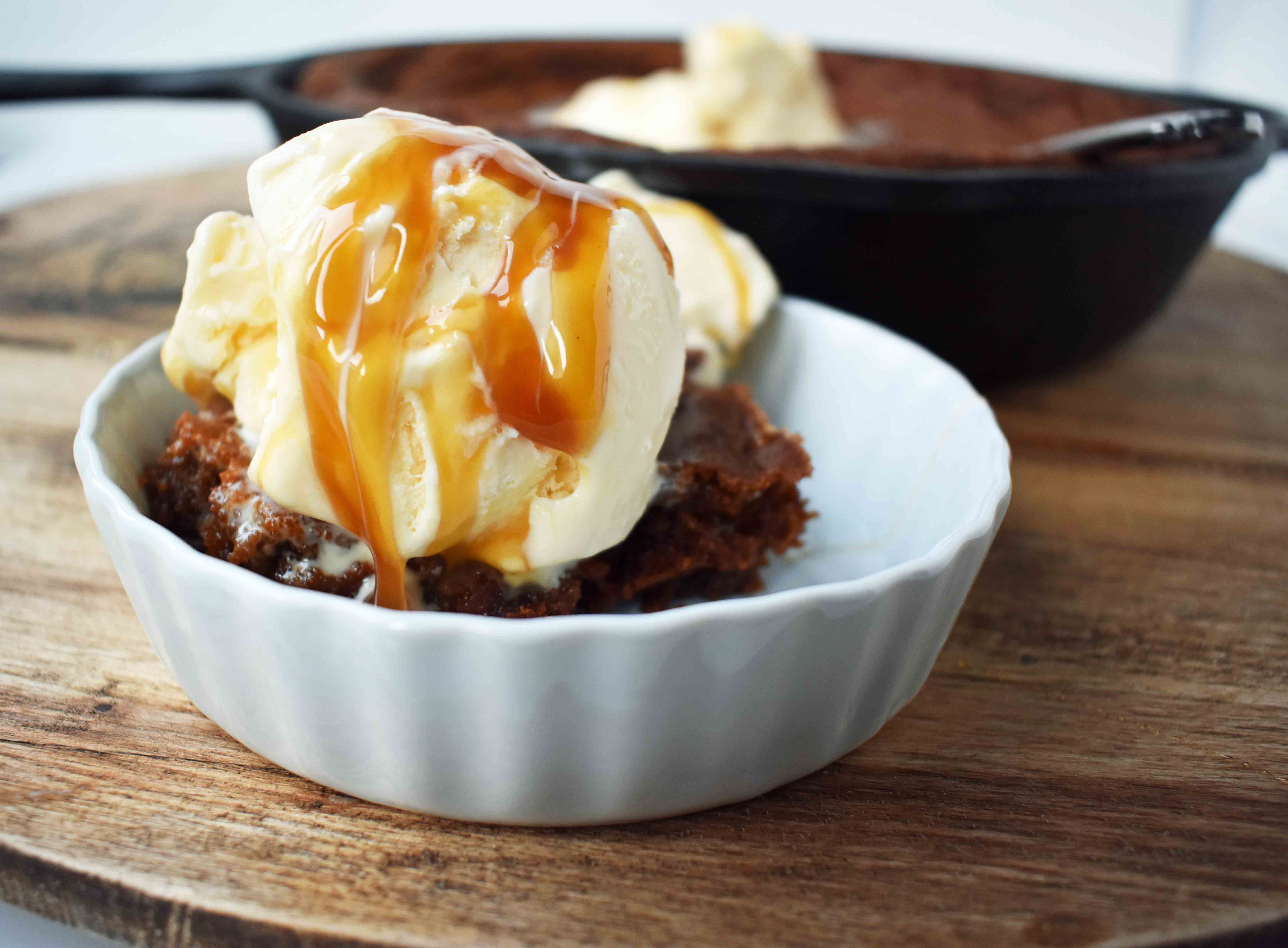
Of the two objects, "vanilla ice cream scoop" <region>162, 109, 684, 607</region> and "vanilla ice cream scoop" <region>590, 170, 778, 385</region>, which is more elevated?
"vanilla ice cream scoop" <region>162, 109, 684, 607</region>

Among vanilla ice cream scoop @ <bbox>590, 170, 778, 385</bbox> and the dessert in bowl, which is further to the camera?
vanilla ice cream scoop @ <bbox>590, 170, 778, 385</bbox>

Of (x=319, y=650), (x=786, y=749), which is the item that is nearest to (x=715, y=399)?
(x=786, y=749)

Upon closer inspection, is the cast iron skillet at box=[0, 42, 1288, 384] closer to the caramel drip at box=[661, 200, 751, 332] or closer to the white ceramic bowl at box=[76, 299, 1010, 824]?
the caramel drip at box=[661, 200, 751, 332]

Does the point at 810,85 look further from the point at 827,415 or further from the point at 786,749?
the point at 786,749

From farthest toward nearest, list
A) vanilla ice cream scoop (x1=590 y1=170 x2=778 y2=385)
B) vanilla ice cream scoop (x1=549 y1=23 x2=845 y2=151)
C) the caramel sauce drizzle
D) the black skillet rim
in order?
vanilla ice cream scoop (x1=549 y1=23 x2=845 y2=151)
the black skillet rim
vanilla ice cream scoop (x1=590 y1=170 x2=778 y2=385)
the caramel sauce drizzle

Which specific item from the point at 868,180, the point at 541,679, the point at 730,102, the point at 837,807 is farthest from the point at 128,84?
the point at 837,807

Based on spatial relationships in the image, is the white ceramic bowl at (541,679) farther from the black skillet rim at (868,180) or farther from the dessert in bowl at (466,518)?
the black skillet rim at (868,180)

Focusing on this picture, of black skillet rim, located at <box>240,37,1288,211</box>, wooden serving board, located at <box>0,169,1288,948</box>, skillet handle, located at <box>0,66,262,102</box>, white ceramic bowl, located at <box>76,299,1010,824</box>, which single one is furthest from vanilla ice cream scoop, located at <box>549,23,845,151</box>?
white ceramic bowl, located at <box>76,299,1010,824</box>

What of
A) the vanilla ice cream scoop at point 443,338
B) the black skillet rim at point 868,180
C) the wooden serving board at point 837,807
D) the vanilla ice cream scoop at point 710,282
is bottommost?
the wooden serving board at point 837,807

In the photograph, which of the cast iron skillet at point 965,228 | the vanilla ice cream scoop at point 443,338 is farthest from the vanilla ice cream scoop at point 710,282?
the vanilla ice cream scoop at point 443,338
